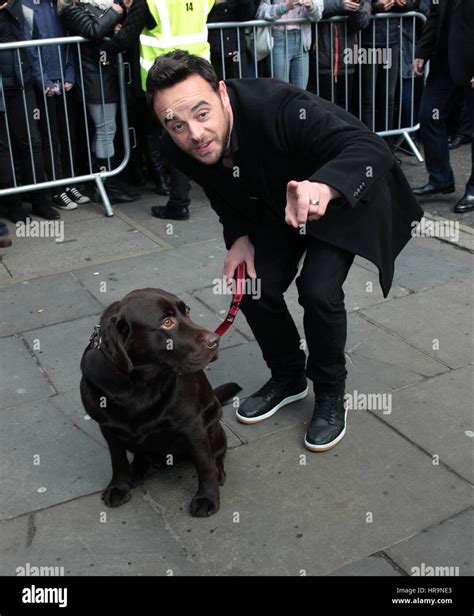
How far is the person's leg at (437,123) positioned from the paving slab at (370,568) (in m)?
4.76

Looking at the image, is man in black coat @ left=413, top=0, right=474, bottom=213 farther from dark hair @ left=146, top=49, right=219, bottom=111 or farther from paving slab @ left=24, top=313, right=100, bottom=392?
dark hair @ left=146, top=49, right=219, bottom=111

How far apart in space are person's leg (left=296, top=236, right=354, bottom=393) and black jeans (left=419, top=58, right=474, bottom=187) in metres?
3.89

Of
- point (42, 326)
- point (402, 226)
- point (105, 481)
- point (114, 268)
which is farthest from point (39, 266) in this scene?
point (402, 226)

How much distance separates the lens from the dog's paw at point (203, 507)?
3217 millimetres

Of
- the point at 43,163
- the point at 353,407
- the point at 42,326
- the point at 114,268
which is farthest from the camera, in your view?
the point at 43,163

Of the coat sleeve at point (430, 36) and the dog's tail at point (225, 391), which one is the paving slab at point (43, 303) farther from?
the coat sleeve at point (430, 36)

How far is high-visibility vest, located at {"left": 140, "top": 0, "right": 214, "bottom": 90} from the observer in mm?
6387

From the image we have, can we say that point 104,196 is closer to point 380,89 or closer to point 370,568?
point 380,89

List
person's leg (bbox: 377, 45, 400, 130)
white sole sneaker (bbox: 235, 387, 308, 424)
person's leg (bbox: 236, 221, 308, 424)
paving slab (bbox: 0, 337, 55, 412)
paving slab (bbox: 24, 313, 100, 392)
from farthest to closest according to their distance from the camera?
1. person's leg (bbox: 377, 45, 400, 130)
2. paving slab (bbox: 24, 313, 100, 392)
3. paving slab (bbox: 0, 337, 55, 412)
4. white sole sneaker (bbox: 235, 387, 308, 424)
5. person's leg (bbox: 236, 221, 308, 424)

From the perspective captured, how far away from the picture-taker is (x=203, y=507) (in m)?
3.22

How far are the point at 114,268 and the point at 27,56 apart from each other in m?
2.08

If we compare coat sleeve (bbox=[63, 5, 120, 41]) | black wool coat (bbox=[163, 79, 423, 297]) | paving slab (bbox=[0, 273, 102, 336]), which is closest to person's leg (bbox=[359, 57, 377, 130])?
coat sleeve (bbox=[63, 5, 120, 41])

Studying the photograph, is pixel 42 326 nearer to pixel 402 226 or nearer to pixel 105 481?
pixel 105 481

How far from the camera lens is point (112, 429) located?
312 centimetres
